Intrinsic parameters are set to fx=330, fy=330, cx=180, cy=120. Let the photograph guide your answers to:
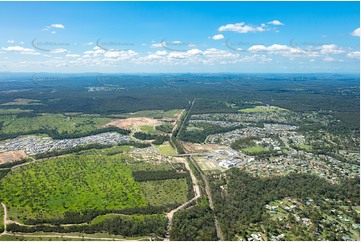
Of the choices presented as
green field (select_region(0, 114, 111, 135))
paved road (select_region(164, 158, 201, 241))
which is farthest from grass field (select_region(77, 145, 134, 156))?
green field (select_region(0, 114, 111, 135))

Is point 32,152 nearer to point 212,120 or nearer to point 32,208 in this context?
point 32,208

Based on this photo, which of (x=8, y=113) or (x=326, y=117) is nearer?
(x=326, y=117)

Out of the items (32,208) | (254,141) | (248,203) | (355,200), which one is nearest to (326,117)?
(254,141)

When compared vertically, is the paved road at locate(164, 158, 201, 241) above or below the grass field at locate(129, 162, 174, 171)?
below

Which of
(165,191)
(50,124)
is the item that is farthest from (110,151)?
(50,124)

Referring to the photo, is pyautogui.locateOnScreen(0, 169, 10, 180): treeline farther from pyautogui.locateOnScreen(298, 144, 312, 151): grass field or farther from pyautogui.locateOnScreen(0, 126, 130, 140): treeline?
pyautogui.locateOnScreen(298, 144, 312, 151): grass field

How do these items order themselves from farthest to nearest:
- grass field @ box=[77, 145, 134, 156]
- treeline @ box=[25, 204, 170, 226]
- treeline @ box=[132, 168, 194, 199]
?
grass field @ box=[77, 145, 134, 156]
treeline @ box=[132, 168, 194, 199]
treeline @ box=[25, 204, 170, 226]

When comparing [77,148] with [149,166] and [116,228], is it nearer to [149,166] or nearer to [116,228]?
[149,166]
